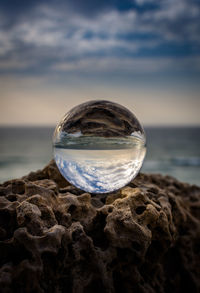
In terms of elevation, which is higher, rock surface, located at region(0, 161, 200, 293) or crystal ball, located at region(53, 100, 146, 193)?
crystal ball, located at region(53, 100, 146, 193)

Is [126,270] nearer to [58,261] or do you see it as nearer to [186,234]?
[58,261]

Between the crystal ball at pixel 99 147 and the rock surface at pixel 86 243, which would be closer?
the rock surface at pixel 86 243

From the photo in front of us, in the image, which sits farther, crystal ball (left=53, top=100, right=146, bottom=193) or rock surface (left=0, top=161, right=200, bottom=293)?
crystal ball (left=53, top=100, right=146, bottom=193)

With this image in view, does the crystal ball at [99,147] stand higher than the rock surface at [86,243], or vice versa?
the crystal ball at [99,147]

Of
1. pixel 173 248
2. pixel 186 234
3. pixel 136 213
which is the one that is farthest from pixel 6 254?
pixel 186 234
